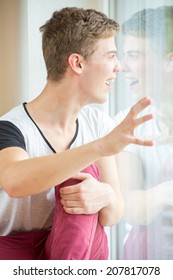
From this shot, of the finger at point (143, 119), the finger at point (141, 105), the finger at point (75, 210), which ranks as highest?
the finger at point (141, 105)

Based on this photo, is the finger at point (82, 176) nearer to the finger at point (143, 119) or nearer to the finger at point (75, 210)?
the finger at point (75, 210)

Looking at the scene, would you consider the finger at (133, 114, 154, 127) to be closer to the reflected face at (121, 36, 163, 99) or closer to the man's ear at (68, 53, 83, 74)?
the man's ear at (68, 53, 83, 74)

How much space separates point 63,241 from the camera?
2.84 feet

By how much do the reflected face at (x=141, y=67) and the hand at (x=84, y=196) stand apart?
42cm

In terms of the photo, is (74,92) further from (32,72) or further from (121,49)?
(32,72)

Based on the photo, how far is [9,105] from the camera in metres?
1.55

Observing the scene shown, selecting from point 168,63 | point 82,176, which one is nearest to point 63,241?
point 82,176

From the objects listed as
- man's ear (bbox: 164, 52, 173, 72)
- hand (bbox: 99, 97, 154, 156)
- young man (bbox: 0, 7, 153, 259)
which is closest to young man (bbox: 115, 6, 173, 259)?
man's ear (bbox: 164, 52, 173, 72)

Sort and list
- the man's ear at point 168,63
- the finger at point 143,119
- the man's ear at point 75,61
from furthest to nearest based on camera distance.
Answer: the man's ear at point 168,63 < the man's ear at point 75,61 < the finger at point 143,119

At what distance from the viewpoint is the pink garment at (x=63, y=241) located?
0.86 meters

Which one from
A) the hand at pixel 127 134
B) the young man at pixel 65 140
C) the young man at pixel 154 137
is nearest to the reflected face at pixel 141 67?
the young man at pixel 154 137

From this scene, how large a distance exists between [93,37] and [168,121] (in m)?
0.37
